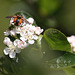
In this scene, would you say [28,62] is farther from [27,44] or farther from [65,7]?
[65,7]

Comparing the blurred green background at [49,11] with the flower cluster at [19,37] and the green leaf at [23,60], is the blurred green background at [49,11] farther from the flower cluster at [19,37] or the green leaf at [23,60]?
the green leaf at [23,60]

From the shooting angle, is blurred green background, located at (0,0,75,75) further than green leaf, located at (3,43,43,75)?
Yes

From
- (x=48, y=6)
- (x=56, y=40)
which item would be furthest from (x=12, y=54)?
(x=48, y=6)

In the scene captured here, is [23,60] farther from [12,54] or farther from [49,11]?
[49,11]

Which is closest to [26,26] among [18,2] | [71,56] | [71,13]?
[71,56]

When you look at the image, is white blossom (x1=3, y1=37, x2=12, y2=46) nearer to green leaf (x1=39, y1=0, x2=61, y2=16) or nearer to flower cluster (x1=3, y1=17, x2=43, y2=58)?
flower cluster (x1=3, y1=17, x2=43, y2=58)

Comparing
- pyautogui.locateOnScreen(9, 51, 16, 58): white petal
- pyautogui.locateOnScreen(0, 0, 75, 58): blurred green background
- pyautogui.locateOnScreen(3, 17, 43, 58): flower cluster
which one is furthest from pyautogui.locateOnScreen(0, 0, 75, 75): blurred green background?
pyautogui.locateOnScreen(9, 51, 16, 58): white petal
